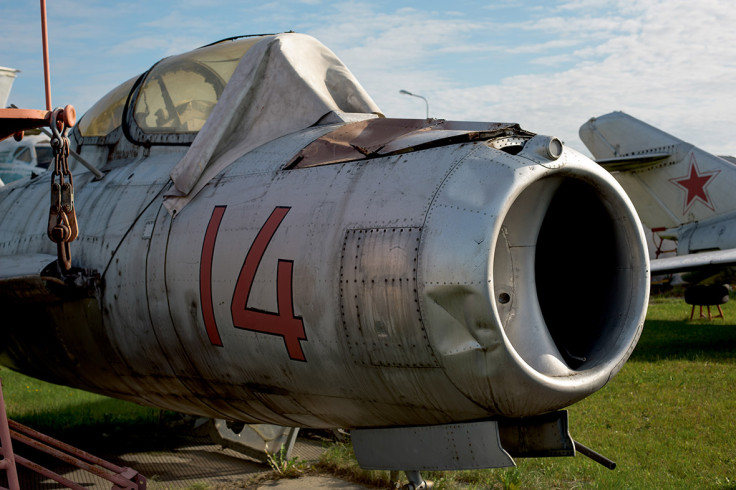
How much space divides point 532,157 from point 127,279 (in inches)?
97.6

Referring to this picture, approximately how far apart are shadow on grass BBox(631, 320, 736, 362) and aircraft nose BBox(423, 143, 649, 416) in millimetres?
9301

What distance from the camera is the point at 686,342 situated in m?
14.2

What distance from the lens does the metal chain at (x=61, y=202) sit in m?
4.14

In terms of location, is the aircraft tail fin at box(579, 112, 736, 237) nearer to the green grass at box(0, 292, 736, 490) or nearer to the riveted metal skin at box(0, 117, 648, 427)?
the green grass at box(0, 292, 736, 490)

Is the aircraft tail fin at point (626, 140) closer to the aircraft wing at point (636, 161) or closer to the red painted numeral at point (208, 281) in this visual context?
the aircraft wing at point (636, 161)

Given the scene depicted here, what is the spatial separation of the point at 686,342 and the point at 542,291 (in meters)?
11.6

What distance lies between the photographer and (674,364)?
11703mm

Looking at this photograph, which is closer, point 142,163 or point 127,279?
point 127,279

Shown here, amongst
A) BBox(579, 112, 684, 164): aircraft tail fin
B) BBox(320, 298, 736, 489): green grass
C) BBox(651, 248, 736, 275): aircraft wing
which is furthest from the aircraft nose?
BBox(579, 112, 684, 164): aircraft tail fin

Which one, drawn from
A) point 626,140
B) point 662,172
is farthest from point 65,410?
point 626,140

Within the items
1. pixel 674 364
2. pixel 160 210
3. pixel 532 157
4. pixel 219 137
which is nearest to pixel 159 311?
pixel 160 210

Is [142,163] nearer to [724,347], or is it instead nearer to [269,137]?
[269,137]

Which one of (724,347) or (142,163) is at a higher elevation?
(142,163)

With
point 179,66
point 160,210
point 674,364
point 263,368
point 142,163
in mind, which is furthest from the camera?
point 674,364
